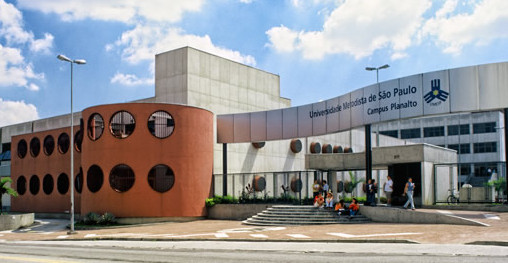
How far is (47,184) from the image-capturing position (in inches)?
1617

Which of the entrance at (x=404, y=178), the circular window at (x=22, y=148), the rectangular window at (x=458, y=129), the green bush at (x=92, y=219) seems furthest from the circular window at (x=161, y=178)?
the rectangular window at (x=458, y=129)

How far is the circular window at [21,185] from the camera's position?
142 feet

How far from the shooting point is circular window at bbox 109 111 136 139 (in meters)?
32.4

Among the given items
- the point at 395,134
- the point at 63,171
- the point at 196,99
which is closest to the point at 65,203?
the point at 63,171

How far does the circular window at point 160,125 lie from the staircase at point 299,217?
8011mm

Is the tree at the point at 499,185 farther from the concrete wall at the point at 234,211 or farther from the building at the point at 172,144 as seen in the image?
the concrete wall at the point at 234,211

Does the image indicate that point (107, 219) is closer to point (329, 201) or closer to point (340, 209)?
point (329, 201)

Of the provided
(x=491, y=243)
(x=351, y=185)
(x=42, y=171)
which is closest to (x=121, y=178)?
(x=42, y=171)

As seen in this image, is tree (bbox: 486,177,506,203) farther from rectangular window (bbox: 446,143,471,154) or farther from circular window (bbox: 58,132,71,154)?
rectangular window (bbox: 446,143,471,154)

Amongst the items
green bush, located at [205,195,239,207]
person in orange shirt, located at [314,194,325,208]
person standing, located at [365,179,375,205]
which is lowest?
green bush, located at [205,195,239,207]

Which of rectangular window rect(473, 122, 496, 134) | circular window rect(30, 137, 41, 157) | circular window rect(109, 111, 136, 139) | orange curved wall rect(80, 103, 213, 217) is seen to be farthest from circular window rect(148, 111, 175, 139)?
rectangular window rect(473, 122, 496, 134)

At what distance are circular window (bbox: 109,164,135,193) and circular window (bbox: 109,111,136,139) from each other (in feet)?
6.67

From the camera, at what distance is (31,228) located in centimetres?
3212

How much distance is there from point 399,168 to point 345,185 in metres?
19.5
